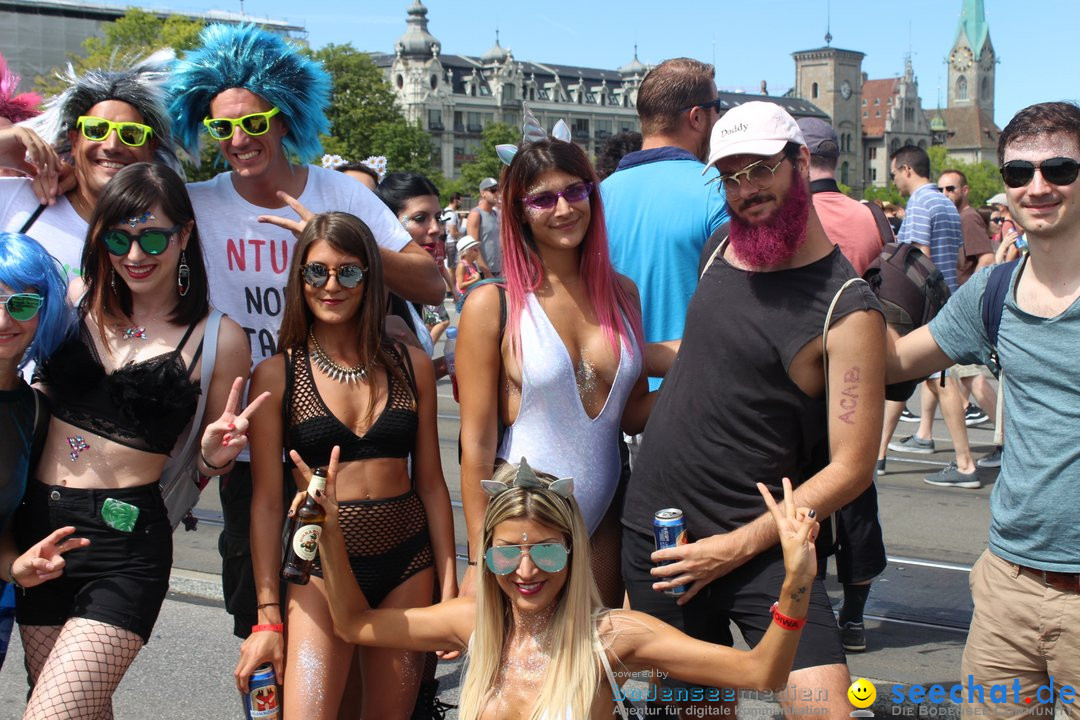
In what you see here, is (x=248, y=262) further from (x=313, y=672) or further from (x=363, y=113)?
(x=363, y=113)

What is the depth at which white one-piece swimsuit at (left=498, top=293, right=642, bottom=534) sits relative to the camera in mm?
3221

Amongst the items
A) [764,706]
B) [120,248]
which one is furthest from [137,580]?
[764,706]

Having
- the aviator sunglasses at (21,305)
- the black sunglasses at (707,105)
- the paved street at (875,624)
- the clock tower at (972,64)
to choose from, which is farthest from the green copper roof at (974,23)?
the aviator sunglasses at (21,305)

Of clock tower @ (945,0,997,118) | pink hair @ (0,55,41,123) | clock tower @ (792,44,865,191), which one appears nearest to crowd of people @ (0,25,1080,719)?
pink hair @ (0,55,41,123)

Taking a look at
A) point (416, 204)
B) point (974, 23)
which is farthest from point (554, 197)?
point (974, 23)

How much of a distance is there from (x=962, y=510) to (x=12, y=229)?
5920mm

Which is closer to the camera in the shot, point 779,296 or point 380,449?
point 779,296

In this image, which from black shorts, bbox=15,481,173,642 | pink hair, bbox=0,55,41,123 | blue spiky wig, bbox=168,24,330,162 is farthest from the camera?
pink hair, bbox=0,55,41,123

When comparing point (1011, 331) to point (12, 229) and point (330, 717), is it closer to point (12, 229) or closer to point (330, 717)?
point (330, 717)

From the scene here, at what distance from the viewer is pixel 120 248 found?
10.7 feet

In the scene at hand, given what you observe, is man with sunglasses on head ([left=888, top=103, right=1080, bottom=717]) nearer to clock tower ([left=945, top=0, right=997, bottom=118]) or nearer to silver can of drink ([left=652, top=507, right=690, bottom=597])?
silver can of drink ([left=652, top=507, right=690, bottom=597])

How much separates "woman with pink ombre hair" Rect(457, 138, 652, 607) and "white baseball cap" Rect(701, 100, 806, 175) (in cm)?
49

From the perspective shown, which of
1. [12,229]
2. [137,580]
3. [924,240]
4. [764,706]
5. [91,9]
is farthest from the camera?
[91,9]

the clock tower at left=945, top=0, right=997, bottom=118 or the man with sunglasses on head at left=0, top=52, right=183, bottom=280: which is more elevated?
the clock tower at left=945, top=0, right=997, bottom=118
